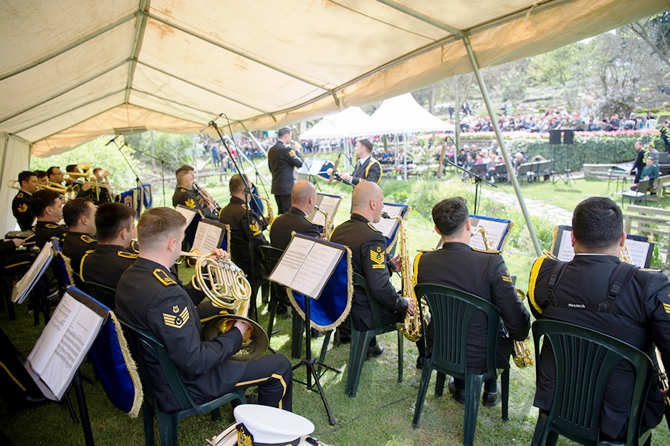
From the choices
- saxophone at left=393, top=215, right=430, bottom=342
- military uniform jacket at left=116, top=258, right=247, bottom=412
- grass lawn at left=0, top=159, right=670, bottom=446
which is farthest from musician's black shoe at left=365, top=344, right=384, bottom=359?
military uniform jacket at left=116, top=258, right=247, bottom=412

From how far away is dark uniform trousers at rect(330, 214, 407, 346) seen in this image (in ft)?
10.2

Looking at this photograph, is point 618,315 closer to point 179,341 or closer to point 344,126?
point 179,341

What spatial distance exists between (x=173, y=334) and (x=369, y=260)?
4.99 ft

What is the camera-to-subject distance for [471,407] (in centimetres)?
261

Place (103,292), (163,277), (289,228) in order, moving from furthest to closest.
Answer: (289,228) → (103,292) → (163,277)

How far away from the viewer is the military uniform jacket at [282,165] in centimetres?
761

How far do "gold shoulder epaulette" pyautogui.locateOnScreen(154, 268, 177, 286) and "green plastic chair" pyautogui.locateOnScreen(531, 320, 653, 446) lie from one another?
188cm

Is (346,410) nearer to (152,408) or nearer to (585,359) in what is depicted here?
(152,408)

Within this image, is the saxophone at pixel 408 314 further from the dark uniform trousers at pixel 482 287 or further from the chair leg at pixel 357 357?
the dark uniform trousers at pixel 482 287

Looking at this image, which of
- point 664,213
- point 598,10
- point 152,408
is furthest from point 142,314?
point 664,213

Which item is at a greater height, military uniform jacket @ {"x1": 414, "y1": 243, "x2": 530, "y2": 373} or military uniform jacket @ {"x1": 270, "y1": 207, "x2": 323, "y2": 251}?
military uniform jacket @ {"x1": 270, "y1": 207, "x2": 323, "y2": 251}

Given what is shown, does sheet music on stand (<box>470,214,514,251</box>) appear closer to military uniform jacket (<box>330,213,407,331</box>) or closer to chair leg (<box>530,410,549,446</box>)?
military uniform jacket (<box>330,213,407,331</box>)

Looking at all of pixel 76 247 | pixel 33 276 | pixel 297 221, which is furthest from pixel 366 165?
pixel 33 276

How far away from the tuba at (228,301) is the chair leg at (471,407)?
1.28 meters
